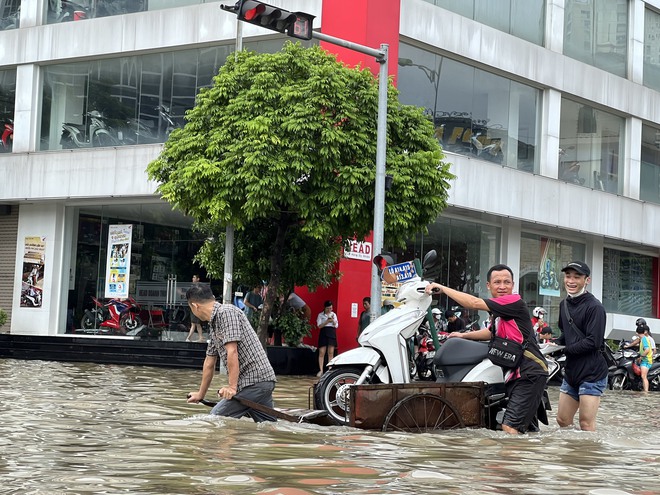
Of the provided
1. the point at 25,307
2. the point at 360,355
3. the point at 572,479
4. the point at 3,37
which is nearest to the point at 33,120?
the point at 3,37

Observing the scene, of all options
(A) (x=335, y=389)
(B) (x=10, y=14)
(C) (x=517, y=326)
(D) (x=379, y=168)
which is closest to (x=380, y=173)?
(D) (x=379, y=168)

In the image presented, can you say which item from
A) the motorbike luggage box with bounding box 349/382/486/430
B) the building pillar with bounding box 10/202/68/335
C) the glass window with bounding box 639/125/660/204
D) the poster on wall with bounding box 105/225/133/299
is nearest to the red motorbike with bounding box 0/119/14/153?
the building pillar with bounding box 10/202/68/335

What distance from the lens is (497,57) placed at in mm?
29844

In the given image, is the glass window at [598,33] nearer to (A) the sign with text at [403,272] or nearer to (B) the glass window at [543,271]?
(B) the glass window at [543,271]

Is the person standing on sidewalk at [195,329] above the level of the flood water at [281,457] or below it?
above

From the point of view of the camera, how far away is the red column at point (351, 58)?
85.6ft

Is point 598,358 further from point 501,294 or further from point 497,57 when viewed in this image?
point 497,57

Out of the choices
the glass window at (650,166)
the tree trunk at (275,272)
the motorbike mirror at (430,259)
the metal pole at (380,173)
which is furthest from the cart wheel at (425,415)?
the glass window at (650,166)

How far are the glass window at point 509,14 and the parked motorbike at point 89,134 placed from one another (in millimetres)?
8861

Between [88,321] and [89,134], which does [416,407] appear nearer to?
[88,321]

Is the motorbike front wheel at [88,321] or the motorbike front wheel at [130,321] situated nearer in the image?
the motorbike front wheel at [130,321]

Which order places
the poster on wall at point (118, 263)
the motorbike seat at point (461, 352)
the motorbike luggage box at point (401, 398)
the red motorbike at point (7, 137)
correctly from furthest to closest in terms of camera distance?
1. the red motorbike at point (7, 137)
2. the poster on wall at point (118, 263)
3. the motorbike seat at point (461, 352)
4. the motorbike luggage box at point (401, 398)

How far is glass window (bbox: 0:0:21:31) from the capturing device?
31.8 meters

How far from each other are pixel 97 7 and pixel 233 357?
2286cm
